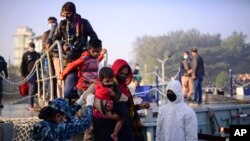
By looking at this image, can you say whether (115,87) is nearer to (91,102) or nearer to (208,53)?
(91,102)

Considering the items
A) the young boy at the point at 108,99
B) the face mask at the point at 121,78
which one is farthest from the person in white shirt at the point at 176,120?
the young boy at the point at 108,99

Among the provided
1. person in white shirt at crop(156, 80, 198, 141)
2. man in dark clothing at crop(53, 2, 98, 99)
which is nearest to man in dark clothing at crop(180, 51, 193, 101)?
man in dark clothing at crop(53, 2, 98, 99)

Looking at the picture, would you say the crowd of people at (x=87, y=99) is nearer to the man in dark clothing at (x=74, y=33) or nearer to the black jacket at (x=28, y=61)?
the man in dark clothing at (x=74, y=33)

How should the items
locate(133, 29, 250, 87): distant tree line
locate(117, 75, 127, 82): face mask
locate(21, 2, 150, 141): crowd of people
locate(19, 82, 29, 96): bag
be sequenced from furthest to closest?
locate(133, 29, 250, 87): distant tree line < locate(19, 82, 29, 96): bag < locate(117, 75, 127, 82): face mask < locate(21, 2, 150, 141): crowd of people

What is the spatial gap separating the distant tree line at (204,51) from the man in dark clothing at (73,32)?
3809 cm

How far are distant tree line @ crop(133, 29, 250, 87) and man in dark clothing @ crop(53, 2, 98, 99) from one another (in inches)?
1500

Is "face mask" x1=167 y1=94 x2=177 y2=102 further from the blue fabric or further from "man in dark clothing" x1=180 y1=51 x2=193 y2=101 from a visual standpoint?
"man in dark clothing" x1=180 y1=51 x2=193 y2=101

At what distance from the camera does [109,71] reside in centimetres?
405

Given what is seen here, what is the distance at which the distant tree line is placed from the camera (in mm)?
50812

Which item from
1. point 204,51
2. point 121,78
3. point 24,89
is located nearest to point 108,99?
point 121,78

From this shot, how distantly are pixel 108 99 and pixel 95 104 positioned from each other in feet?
0.49

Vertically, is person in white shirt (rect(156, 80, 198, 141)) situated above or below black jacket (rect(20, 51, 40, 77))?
below

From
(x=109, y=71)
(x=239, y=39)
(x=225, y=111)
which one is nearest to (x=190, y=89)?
(x=225, y=111)

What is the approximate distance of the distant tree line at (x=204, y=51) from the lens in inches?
2000
